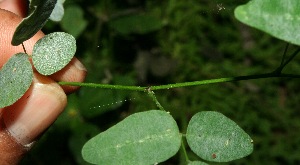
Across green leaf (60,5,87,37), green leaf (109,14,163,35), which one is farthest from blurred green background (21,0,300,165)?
green leaf (60,5,87,37)

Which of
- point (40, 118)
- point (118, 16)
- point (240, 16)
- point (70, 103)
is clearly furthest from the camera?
point (118, 16)

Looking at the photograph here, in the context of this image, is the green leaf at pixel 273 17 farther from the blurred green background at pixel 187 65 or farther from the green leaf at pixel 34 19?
the blurred green background at pixel 187 65

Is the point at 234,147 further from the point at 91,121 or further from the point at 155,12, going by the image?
the point at 155,12

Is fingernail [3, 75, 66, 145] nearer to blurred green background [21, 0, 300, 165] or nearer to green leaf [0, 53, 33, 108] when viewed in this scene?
green leaf [0, 53, 33, 108]

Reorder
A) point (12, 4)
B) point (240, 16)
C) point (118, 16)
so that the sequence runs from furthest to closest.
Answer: point (118, 16)
point (12, 4)
point (240, 16)

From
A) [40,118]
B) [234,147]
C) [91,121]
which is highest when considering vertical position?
[234,147]

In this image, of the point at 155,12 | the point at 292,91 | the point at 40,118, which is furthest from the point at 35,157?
the point at 292,91

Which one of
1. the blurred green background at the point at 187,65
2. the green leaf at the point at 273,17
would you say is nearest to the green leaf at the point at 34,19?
the green leaf at the point at 273,17
